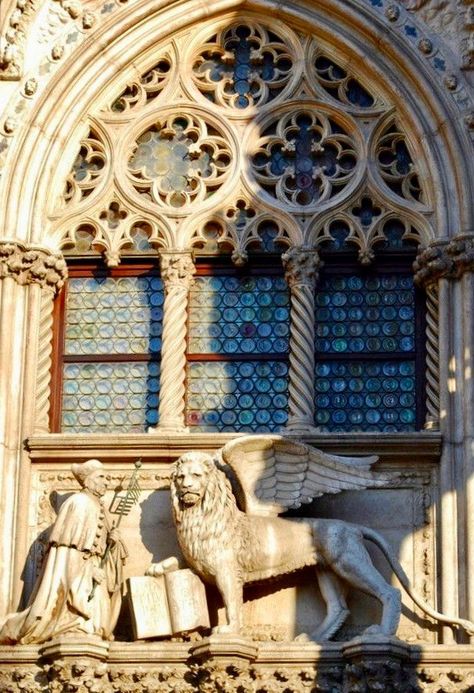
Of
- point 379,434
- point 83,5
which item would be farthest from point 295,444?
point 83,5

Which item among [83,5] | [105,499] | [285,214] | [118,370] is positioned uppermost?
[83,5]

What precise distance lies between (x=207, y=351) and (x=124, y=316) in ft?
2.74

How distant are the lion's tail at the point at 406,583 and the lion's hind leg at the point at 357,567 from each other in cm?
11

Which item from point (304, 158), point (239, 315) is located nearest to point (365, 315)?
point (239, 315)

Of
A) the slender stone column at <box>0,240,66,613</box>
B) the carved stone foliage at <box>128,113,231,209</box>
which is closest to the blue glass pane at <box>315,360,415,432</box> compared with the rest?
the carved stone foliage at <box>128,113,231,209</box>

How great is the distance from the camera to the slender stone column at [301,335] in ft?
63.7

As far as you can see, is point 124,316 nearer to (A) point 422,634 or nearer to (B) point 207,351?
(B) point 207,351

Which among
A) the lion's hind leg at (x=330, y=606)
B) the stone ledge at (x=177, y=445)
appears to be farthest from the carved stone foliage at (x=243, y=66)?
the lion's hind leg at (x=330, y=606)

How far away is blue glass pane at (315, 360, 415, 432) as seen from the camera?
64.4ft

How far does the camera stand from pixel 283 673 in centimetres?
1788

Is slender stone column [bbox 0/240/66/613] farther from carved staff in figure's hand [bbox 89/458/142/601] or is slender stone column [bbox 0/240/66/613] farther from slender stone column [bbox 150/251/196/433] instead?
slender stone column [bbox 150/251/196/433]

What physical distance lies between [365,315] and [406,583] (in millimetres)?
2755

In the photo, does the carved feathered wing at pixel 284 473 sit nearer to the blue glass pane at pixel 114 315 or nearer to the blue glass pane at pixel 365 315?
the blue glass pane at pixel 365 315

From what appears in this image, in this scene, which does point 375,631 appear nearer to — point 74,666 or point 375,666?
point 375,666
